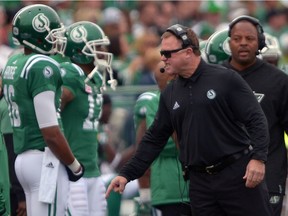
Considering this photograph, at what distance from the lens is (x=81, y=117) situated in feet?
31.1

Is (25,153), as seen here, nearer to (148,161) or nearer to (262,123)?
(148,161)

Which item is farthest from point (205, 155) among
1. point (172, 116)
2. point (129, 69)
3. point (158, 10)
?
point (158, 10)

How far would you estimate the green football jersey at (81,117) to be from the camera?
9461mm

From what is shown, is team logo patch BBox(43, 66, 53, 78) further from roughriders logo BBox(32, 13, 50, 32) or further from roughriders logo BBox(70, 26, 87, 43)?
roughriders logo BBox(70, 26, 87, 43)

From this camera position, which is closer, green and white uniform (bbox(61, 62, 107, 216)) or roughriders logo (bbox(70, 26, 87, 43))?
green and white uniform (bbox(61, 62, 107, 216))

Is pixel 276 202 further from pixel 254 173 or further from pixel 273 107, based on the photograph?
pixel 254 173

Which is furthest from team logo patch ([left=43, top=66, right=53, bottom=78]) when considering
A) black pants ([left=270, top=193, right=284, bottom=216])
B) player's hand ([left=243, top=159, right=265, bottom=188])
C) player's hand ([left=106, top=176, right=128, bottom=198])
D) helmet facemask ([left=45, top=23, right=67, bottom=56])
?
black pants ([left=270, top=193, right=284, bottom=216])

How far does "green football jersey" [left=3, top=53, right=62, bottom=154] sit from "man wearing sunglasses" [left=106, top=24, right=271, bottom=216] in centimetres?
102

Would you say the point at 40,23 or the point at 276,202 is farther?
the point at 40,23

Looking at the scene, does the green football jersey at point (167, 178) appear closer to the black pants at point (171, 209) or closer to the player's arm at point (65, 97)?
the black pants at point (171, 209)

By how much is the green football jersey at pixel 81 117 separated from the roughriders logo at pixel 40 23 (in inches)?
19.5

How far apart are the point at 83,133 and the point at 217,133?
173 cm

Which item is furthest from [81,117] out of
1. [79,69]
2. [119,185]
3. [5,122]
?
[119,185]

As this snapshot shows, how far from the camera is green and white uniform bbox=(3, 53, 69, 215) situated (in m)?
8.66
